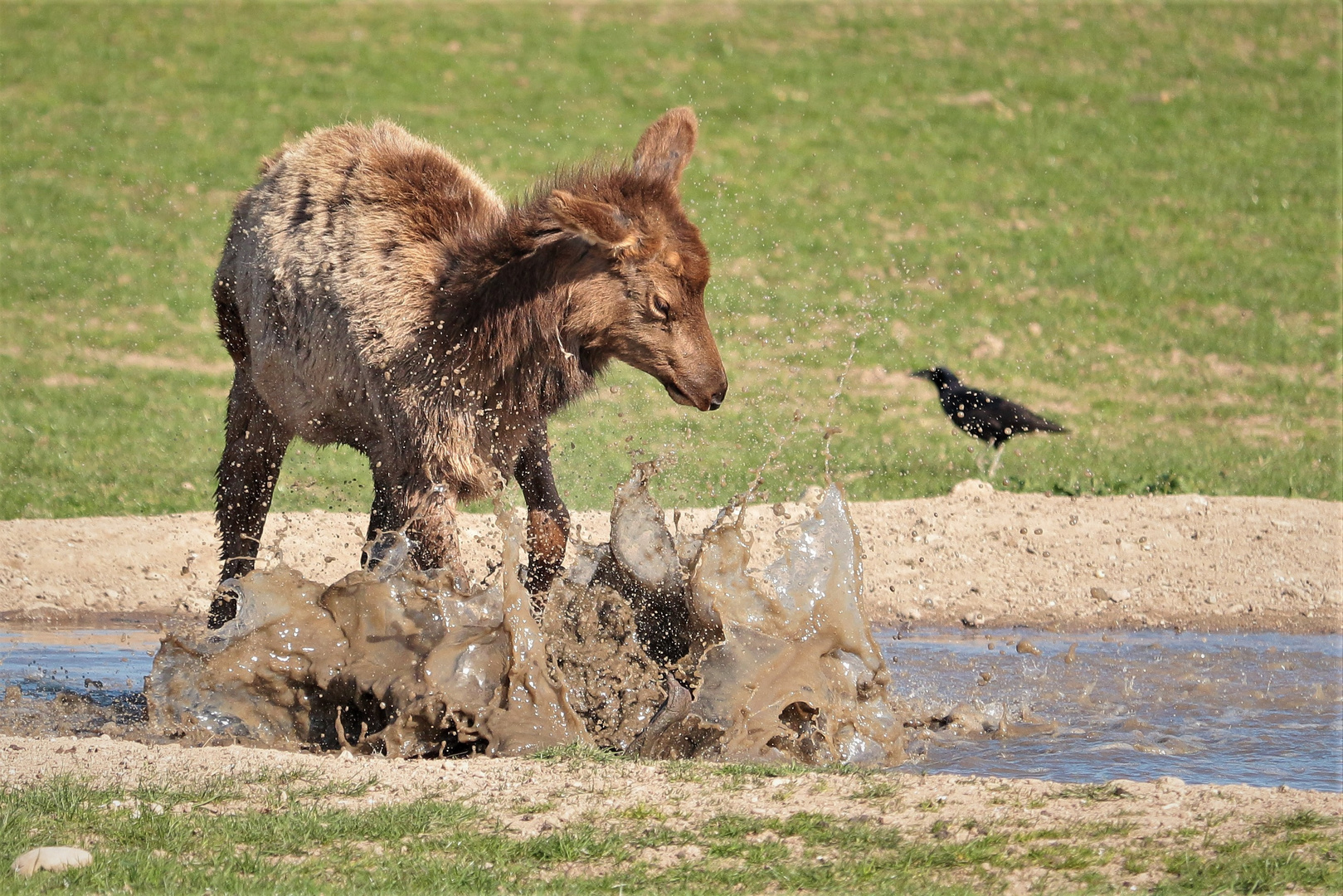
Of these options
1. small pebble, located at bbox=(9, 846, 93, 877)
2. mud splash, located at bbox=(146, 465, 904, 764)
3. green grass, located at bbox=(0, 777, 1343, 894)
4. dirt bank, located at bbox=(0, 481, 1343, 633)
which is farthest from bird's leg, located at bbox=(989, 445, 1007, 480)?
small pebble, located at bbox=(9, 846, 93, 877)

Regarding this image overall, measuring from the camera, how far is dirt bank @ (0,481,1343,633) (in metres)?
8.86

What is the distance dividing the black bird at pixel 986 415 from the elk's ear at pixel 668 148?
16.7ft

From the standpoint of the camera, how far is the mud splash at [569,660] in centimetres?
618

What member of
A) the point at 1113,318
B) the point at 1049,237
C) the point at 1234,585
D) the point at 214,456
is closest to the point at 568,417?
the point at 1234,585

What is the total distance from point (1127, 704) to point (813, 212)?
1340 cm

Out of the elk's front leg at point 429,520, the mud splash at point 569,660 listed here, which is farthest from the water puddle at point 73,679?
the elk's front leg at point 429,520

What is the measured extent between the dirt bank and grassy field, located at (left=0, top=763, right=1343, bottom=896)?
3749 mm

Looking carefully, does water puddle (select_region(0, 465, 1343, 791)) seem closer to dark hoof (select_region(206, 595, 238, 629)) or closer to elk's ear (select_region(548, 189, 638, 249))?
dark hoof (select_region(206, 595, 238, 629))

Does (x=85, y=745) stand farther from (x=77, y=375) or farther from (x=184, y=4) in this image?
(x=184, y=4)

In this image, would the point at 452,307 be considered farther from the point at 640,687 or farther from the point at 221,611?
the point at 221,611

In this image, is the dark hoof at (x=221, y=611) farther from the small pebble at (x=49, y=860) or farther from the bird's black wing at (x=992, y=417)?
the bird's black wing at (x=992, y=417)

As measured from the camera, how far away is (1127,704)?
7207mm

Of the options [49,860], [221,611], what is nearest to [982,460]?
[221,611]

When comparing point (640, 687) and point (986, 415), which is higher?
point (986, 415)
